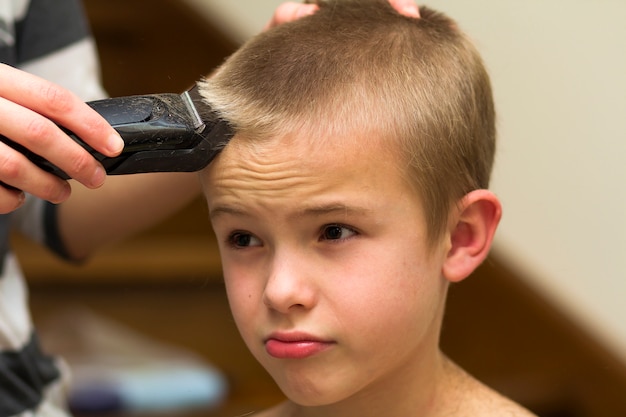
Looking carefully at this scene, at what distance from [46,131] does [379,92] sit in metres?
0.23

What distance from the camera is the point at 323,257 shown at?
2.27 ft

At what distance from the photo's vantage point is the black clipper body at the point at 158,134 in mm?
647

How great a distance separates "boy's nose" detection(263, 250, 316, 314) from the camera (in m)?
0.67

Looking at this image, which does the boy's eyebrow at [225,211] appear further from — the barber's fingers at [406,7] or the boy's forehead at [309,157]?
the barber's fingers at [406,7]

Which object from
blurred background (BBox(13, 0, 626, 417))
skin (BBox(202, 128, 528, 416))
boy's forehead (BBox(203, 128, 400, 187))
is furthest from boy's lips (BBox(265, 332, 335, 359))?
blurred background (BBox(13, 0, 626, 417))

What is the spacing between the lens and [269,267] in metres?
0.70

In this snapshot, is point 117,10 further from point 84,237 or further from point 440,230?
point 440,230

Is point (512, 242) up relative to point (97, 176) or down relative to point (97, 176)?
down

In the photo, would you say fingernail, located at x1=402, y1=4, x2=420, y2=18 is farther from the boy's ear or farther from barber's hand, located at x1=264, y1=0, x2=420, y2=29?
the boy's ear

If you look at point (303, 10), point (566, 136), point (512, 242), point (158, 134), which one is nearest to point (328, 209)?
point (158, 134)

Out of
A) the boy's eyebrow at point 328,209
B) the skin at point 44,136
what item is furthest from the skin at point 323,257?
the skin at point 44,136

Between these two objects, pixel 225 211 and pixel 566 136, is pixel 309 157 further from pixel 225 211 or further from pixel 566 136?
pixel 566 136

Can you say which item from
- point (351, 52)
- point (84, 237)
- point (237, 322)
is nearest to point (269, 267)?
point (237, 322)

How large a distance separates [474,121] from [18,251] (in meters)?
1.19
